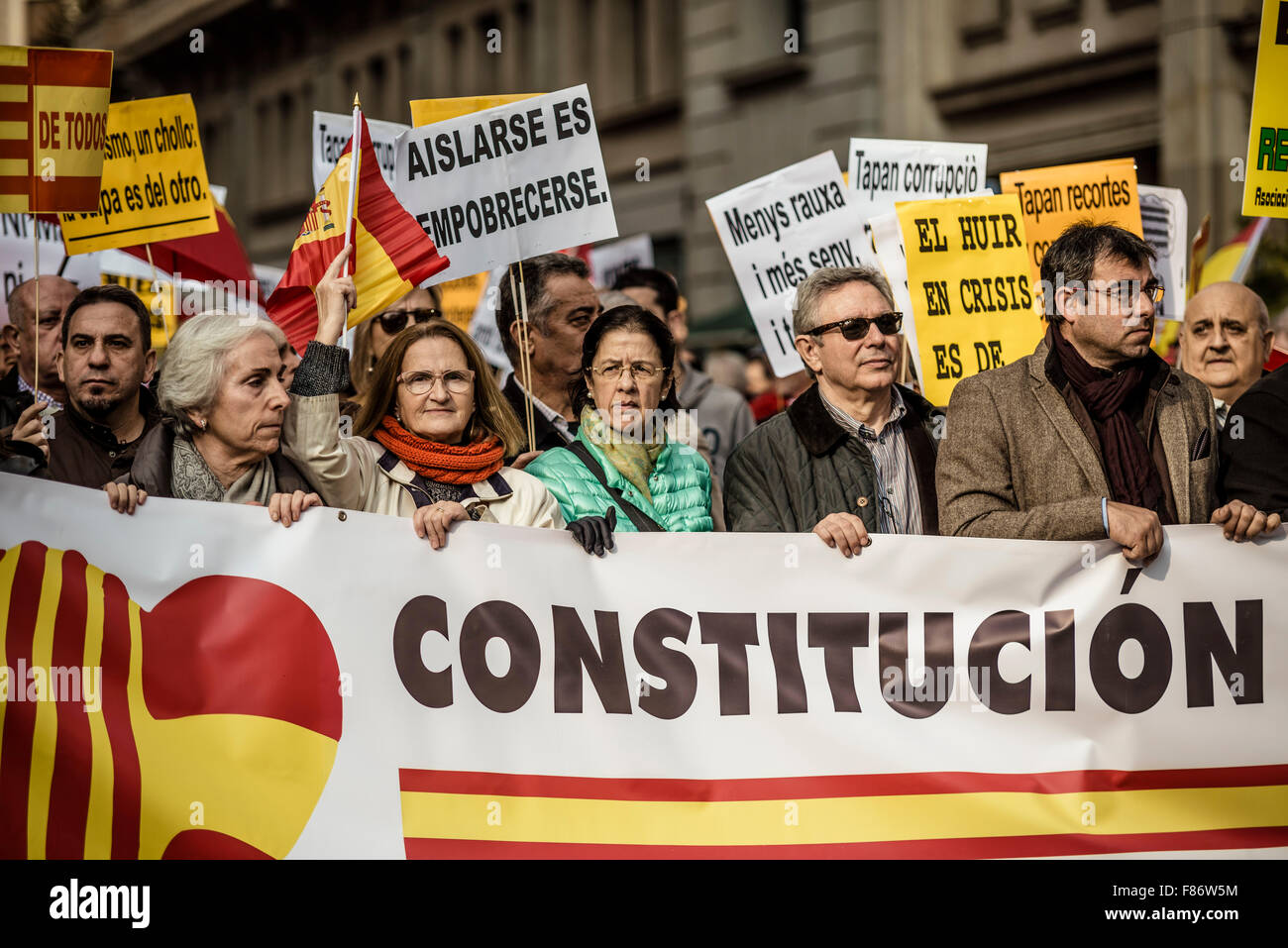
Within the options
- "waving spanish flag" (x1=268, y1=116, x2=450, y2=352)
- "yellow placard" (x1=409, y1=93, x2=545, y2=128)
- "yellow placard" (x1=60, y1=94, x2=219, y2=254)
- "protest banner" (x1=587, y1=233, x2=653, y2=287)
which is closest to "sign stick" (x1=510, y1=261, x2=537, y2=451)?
"waving spanish flag" (x1=268, y1=116, x2=450, y2=352)

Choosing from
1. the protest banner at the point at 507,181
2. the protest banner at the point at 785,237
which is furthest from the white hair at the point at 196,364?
the protest banner at the point at 785,237

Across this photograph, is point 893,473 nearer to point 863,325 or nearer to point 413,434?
point 863,325

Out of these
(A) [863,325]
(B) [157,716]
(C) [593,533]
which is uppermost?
(A) [863,325]

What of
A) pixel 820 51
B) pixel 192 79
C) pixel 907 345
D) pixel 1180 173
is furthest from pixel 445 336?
pixel 192 79

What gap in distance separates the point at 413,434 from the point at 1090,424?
184 cm

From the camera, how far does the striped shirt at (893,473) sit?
14.1 ft

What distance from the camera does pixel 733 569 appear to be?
3.94m

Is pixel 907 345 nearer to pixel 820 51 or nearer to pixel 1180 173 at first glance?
Answer: pixel 1180 173

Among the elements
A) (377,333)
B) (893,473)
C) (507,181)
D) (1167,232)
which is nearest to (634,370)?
(893,473)

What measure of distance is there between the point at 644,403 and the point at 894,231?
2.23m

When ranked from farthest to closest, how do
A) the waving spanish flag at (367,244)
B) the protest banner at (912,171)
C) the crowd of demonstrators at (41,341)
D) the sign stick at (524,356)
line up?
the protest banner at (912,171)
the crowd of demonstrators at (41,341)
the sign stick at (524,356)
the waving spanish flag at (367,244)

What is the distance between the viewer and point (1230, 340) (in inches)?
223

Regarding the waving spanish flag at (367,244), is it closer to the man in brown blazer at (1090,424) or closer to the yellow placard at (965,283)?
the man in brown blazer at (1090,424)

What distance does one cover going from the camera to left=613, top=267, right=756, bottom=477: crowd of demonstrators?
677 cm
